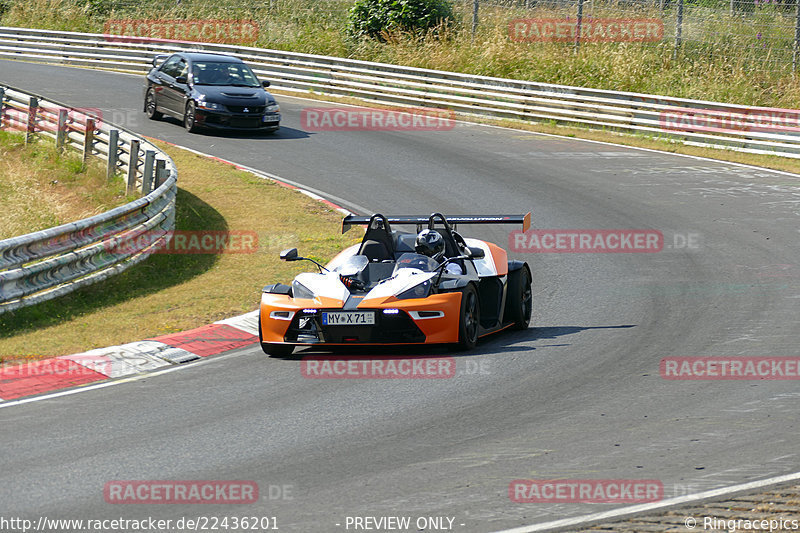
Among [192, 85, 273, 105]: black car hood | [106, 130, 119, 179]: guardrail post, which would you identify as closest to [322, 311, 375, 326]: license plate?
[106, 130, 119, 179]: guardrail post

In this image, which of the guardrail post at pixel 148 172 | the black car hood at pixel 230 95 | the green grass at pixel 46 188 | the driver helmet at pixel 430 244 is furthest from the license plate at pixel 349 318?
the black car hood at pixel 230 95

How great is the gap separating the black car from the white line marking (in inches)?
775

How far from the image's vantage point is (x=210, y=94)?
2514 centimetres

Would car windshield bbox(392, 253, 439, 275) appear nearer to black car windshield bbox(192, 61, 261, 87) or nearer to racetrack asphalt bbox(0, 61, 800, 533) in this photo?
racetrack asphalt bbox(0, 61, 800, 533)

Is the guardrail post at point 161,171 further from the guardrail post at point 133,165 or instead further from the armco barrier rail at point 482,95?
the armco barrier rail at point 482,95

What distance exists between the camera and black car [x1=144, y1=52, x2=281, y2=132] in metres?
25.2

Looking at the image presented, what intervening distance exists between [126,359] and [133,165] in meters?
8.67

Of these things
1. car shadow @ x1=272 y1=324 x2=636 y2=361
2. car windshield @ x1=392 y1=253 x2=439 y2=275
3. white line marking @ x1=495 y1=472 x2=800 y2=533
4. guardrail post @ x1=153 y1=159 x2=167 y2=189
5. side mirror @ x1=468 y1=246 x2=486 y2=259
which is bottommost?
car shadow @ x1=272 y1=324 x2=636 y2=361

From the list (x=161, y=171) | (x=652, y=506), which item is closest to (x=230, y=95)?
(x=161, y=171)

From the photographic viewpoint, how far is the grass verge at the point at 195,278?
11.9 meters

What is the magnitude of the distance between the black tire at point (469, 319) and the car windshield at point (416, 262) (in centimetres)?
49

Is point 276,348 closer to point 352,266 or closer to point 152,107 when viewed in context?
point 352,266

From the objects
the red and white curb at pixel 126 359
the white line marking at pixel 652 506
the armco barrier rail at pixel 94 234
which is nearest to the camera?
the white line marking at pixel 652 506

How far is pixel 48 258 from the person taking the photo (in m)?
13.9
